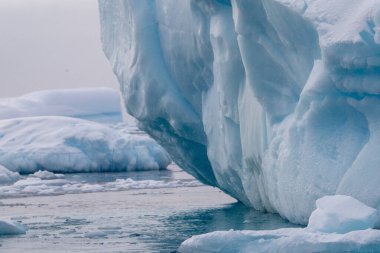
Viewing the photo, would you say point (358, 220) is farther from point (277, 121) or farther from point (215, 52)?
point (215, 52)

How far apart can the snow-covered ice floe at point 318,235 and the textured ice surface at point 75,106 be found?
25.1 metres

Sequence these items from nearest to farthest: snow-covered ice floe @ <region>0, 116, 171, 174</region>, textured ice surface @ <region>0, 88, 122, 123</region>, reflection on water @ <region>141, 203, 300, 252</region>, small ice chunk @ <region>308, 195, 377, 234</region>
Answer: small ice chunk @ <region>308, 195, 377, 234</region> < reflection on water @ <region>141, 203, 300, 252</region> < snow-covered ice floe @ <region>0, 116, 171, 174</region> < textured ice surface @ <region>0, 88, 122, 123</region>

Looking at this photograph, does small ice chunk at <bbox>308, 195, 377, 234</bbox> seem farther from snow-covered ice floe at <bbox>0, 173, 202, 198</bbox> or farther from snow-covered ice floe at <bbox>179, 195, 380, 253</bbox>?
snow-covered ice floe at <bbox>0, 173, 202, 198</bbox>

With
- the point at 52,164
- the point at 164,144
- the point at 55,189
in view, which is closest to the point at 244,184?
the point at 164,144

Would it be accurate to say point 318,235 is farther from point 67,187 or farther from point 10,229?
point 67,187

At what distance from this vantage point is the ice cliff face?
7.45 m

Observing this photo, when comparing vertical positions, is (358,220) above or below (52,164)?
above

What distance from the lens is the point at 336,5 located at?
7.57 meters

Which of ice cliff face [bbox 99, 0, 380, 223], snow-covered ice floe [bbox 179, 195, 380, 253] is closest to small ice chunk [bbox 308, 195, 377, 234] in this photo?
snow-covered ice floe [bbox 179, 195, 380, 253]

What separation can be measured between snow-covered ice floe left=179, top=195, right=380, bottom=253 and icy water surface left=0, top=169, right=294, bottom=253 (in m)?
0.74

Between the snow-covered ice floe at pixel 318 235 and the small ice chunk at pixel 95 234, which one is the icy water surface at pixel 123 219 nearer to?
the small ice chunk at pixel 95 234

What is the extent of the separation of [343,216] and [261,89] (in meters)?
2.49

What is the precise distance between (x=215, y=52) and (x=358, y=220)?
13.3 feet

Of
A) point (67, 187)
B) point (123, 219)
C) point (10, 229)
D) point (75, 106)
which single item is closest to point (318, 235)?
point (10, 229)
